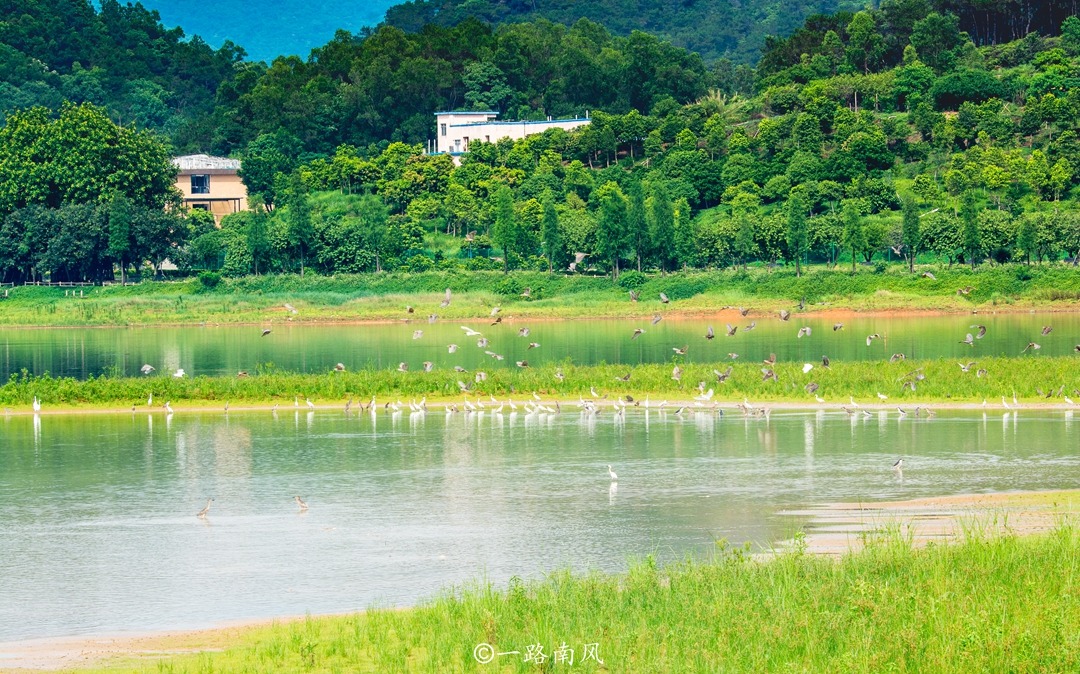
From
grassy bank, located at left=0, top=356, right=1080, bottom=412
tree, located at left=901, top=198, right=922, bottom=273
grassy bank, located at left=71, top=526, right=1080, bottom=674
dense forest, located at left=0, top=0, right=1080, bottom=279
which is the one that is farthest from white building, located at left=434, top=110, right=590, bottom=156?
grassy bank, located at left=71, top=526, right=1080, bottom=674

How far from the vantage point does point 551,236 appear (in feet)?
271

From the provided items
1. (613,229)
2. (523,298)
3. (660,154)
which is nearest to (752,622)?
(523,298)

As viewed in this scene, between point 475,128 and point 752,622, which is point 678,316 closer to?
point 475,128

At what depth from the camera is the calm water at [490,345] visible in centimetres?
4966

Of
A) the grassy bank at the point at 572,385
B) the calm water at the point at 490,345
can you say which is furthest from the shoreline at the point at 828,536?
the calm water at the point at 490,345

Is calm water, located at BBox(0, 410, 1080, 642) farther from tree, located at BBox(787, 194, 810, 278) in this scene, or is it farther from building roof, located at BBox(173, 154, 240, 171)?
building roof, located at BBox(173, 154, 240, 171)

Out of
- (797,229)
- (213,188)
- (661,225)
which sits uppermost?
(213,188)

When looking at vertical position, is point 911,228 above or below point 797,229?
below

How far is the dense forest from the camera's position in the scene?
273ft

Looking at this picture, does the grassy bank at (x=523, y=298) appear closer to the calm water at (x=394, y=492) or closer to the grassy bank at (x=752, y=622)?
the calm water at (x=394, y=492)

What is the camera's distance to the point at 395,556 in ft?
74.0

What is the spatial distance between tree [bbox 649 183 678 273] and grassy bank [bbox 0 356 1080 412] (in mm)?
39093

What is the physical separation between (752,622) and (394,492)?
513 inches

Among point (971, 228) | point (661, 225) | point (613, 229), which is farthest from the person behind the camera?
point (661, 225)
